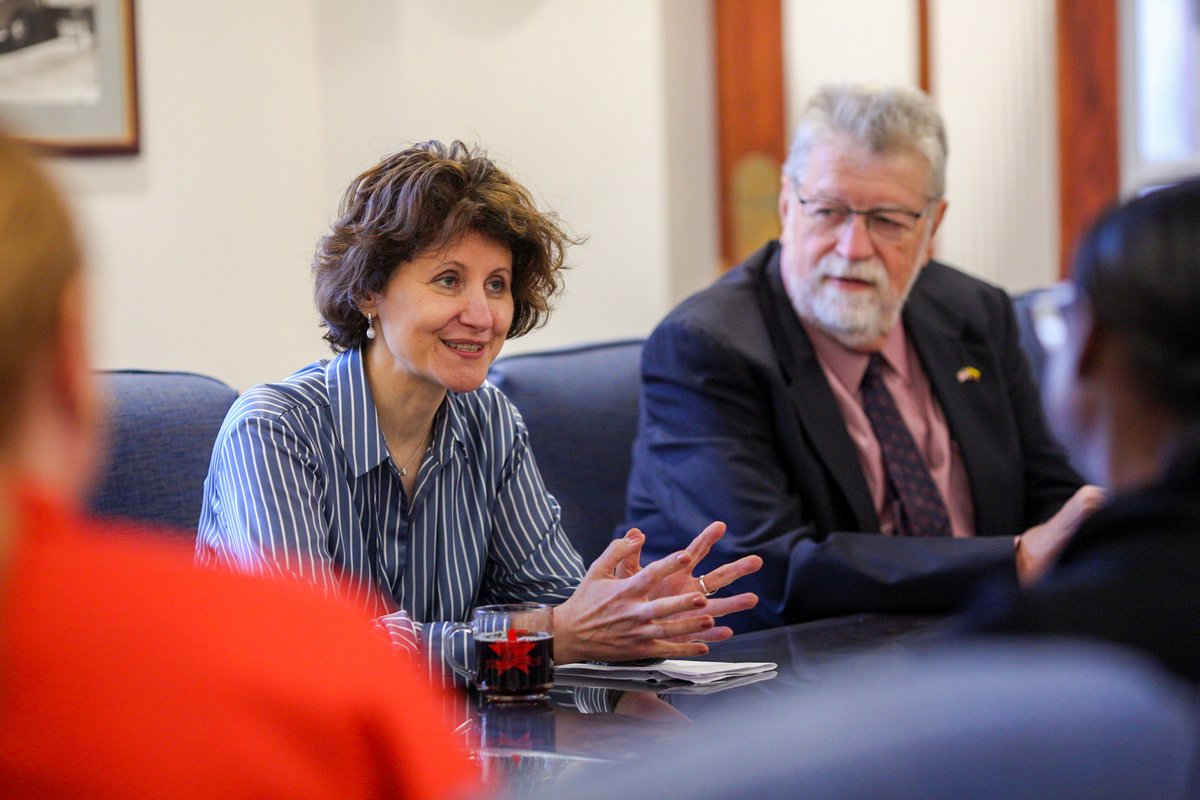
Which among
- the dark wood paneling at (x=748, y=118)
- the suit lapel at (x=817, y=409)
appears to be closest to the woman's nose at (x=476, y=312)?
the suit lapel at (x=817, y=409)

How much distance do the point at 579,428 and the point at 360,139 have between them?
55.0 inches

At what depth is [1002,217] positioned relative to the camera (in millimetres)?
4688

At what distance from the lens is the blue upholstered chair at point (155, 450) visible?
217cm

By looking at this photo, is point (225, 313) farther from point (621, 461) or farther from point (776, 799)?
point (776, 799)

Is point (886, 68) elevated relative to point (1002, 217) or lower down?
elevated

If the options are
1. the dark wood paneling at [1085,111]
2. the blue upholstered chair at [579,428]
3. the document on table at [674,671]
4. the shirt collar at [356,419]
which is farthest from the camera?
the dark wood paneling at [1085,111]

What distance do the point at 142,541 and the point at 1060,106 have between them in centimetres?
462

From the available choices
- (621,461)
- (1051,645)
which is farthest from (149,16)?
(1051,645)

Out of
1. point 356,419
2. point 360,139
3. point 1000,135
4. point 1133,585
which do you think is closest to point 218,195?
point 360,139

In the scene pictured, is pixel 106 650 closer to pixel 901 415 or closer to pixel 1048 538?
pixel 1048 538

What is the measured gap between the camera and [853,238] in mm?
2564

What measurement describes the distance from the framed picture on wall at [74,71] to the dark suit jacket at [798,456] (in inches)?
65.9

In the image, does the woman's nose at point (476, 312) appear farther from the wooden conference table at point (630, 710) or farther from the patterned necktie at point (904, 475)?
the patterned necktie at point (904, 475)

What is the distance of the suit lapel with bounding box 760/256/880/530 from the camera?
2.39 meters
